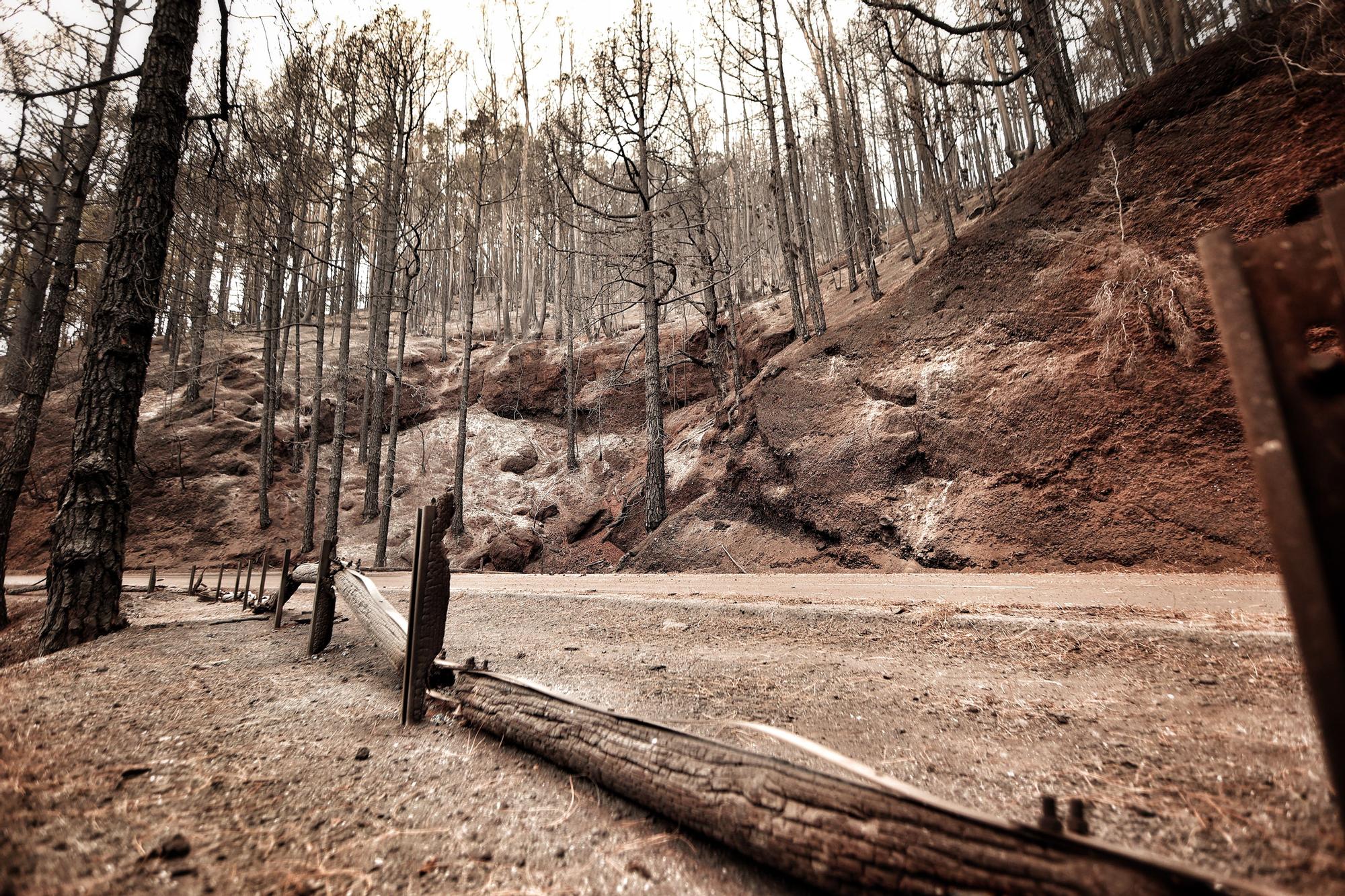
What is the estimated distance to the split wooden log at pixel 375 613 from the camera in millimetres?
3131

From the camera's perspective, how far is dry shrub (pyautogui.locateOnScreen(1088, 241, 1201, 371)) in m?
6.47

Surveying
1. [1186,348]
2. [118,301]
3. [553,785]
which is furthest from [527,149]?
[553,785]

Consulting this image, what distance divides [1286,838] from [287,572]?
23.5ft

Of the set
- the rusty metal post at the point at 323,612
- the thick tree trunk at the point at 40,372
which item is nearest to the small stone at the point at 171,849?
the rusty metal post at the point at 323,612

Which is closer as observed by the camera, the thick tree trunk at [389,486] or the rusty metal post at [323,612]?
the rusty metal post at [323,612]

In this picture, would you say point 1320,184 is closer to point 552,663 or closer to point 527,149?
point 552,663

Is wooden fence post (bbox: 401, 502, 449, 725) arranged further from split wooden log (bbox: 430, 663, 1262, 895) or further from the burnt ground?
split wooden log (bbox: 430, 663, 1262, 895)

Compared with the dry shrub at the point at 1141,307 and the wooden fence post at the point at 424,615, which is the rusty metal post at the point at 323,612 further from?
the dry shrub at the point at 1141,307

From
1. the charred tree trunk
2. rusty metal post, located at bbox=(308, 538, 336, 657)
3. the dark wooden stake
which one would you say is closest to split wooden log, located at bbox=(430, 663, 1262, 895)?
rusty metal post, located at bbox=(308, 538, 336, 657)

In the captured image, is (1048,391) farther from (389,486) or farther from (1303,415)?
(389,486)

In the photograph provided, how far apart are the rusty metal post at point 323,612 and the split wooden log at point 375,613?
0.12m

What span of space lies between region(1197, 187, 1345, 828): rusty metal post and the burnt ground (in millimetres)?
649

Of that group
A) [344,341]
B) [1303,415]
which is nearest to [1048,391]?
[1303,415]

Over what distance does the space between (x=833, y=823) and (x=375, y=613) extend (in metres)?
3.45
